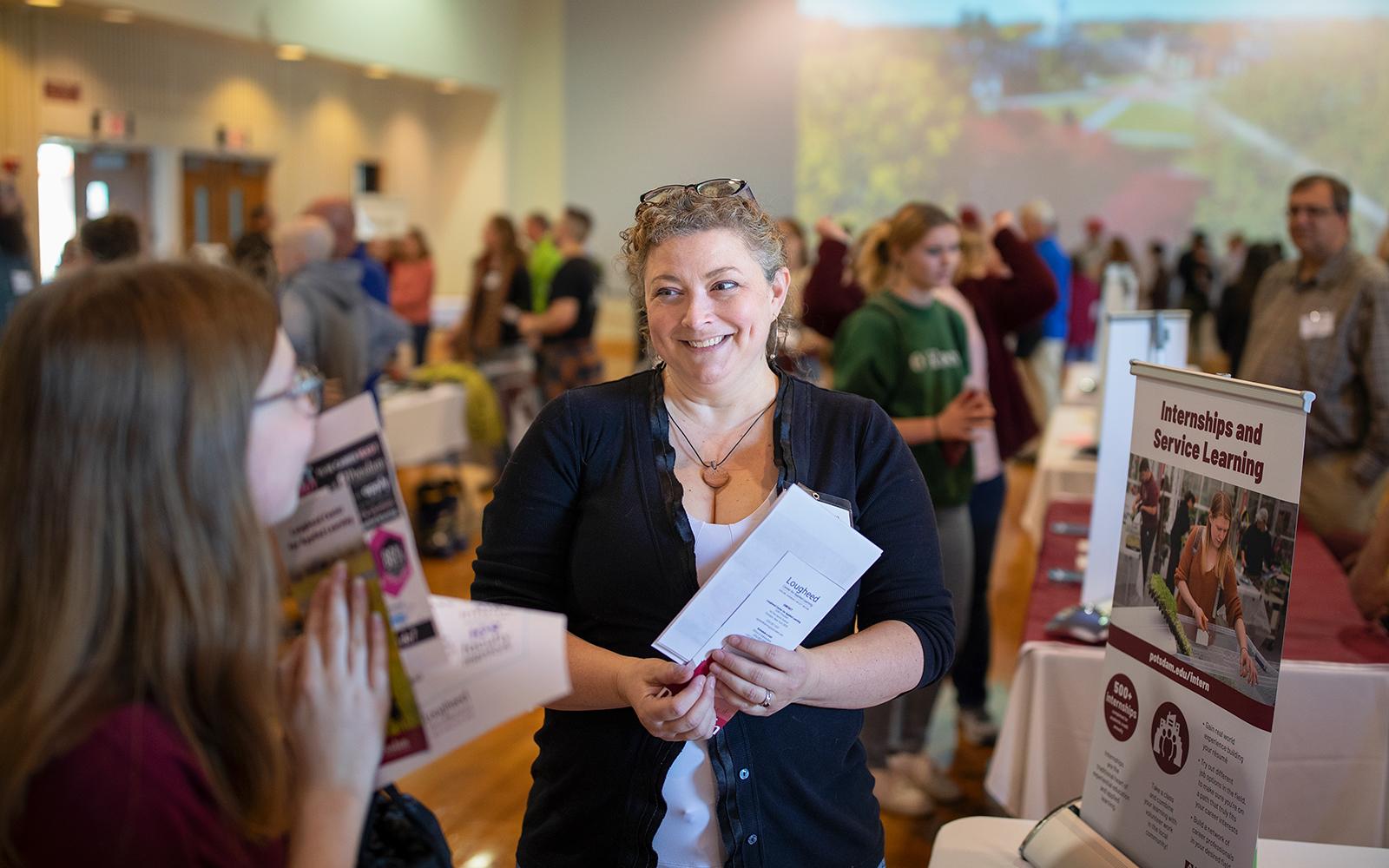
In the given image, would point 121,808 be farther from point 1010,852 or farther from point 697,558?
point 1010,852

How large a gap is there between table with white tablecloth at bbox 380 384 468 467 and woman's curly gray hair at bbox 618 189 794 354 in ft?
13.4

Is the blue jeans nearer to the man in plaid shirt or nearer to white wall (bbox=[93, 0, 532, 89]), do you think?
the man in plaid shirt

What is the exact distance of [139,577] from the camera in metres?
0.85

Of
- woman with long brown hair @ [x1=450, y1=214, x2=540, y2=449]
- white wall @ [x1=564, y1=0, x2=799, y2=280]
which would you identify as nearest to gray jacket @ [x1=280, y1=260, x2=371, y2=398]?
woman with long brown hair @ [x1=450, y1=214, x2=540, y2=449]

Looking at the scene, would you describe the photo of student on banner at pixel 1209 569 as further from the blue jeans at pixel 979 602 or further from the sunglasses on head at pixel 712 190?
the blue jeans at pixel 979 602

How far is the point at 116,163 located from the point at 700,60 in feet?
24.2

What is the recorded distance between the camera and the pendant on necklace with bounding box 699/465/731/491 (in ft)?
5.10

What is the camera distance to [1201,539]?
140 centimetres

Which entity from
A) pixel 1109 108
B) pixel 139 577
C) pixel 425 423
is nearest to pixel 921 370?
pixel 139 577

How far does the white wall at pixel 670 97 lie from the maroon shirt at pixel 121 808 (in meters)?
13.9

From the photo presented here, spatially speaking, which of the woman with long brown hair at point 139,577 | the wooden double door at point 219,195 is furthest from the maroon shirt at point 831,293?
the wooden double door at point 219,195

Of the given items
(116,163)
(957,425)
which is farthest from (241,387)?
(116,163)

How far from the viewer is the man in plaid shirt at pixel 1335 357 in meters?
3.38

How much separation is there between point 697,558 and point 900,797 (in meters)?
2.09
